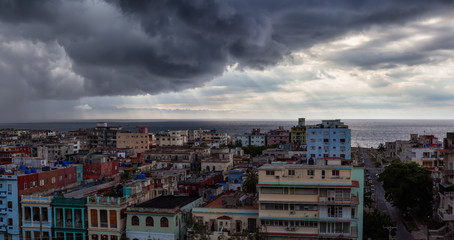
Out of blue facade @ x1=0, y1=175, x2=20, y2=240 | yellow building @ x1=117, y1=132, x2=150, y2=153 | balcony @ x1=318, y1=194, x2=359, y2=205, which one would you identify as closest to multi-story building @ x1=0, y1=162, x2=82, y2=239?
blue facade @ x1=0, y1=175, x2=20, y2=240

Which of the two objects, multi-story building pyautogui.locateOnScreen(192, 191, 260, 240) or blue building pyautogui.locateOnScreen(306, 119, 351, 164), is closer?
multi-story building pyautogui.locateOnScreen(192, 191, 260, 240)

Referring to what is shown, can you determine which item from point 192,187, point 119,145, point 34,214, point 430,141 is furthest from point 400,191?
point 119,145

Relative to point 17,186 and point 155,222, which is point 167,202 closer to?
point 155,222

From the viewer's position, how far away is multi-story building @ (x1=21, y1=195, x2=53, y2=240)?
5083 cm

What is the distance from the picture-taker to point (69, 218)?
1987 inches

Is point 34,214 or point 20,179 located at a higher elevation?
point 20,179

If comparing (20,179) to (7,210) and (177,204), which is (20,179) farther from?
(177,204)

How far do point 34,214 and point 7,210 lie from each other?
453 cm

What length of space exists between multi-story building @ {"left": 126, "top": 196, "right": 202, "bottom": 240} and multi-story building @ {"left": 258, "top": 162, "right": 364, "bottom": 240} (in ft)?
33.8

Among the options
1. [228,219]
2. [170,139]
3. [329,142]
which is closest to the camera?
[228,219]

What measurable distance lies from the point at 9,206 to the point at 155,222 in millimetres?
23385

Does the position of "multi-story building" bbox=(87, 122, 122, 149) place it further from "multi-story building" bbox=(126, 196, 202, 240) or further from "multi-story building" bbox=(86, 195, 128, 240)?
"multi-story building" bbox=(126, 196, 202, 240)

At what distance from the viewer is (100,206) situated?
47.8m

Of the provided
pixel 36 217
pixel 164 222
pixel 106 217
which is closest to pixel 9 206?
pixel 36 217
